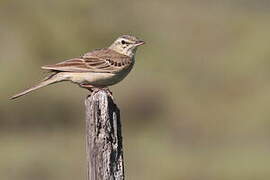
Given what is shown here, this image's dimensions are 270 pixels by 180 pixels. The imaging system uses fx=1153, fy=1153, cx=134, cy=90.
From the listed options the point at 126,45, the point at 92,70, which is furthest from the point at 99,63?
the point at 126,45

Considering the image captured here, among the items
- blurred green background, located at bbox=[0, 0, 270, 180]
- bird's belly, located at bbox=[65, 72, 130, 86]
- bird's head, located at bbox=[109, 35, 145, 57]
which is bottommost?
bird's belly, located at bbox=[65, 72, 130, 86]

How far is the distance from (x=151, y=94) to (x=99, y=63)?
11.0 m

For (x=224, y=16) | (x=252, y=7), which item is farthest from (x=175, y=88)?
(x=252, y=7)

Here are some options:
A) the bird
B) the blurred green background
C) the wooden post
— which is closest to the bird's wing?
the bird

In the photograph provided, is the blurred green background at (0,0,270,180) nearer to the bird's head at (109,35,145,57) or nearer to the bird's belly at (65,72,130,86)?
the bird's head at (109,35,145,57)

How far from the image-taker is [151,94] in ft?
69.7

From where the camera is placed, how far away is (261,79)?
2344 centimetres

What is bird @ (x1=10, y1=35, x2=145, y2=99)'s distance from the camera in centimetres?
973

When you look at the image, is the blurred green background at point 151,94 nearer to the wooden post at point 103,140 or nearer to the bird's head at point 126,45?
the bird's head at point 126,45

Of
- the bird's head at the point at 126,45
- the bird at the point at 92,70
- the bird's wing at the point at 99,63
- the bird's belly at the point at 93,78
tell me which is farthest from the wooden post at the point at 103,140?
the bird's head at the point at 126,45

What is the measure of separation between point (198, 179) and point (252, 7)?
1433 cm

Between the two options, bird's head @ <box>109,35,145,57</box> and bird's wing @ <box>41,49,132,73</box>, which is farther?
bird's head @ <box>109,35,145,57</box>

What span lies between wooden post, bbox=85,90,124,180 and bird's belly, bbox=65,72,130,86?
2.43 meters

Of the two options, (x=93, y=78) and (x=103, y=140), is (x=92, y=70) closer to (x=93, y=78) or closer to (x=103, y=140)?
(x=93, y=78)
